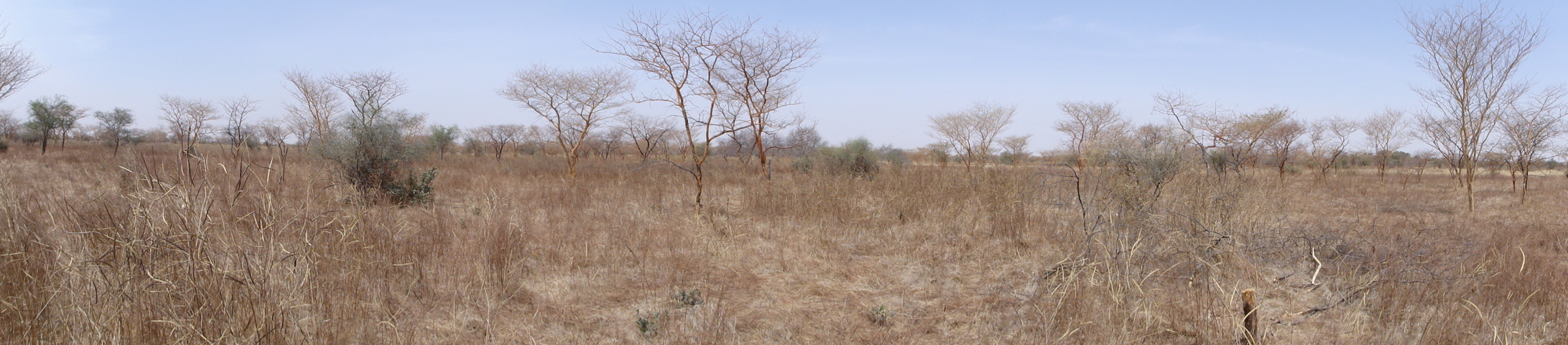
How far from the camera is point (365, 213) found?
4.41 m

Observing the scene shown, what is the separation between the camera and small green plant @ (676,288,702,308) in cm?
347

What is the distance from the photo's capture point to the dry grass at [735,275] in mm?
2342

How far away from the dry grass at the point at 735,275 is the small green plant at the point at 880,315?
14mm

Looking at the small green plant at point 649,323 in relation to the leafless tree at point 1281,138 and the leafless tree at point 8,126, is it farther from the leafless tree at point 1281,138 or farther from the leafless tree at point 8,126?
the leafless tree at point 8,126

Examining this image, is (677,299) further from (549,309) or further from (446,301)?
(446,301)

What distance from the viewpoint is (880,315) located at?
3.26 m

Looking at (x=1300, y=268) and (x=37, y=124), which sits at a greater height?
(x=37, y=124)

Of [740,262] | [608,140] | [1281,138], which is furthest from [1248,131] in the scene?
[608,140]

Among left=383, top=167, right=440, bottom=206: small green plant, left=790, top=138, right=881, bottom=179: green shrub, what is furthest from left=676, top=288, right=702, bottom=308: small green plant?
left=790, top=138, right=881, bottom=179: green shrub

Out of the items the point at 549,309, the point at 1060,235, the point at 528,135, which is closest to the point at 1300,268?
the point at 1060,235

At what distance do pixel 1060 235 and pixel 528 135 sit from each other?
46.6 m

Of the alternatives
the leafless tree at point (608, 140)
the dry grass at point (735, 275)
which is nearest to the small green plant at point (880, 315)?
the dry grass at point (735, 275)

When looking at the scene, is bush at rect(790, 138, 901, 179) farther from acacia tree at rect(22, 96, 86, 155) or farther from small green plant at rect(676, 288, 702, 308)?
acacia tree at rect(22, 96, 86, 155)

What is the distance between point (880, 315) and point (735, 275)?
51.6 inches
